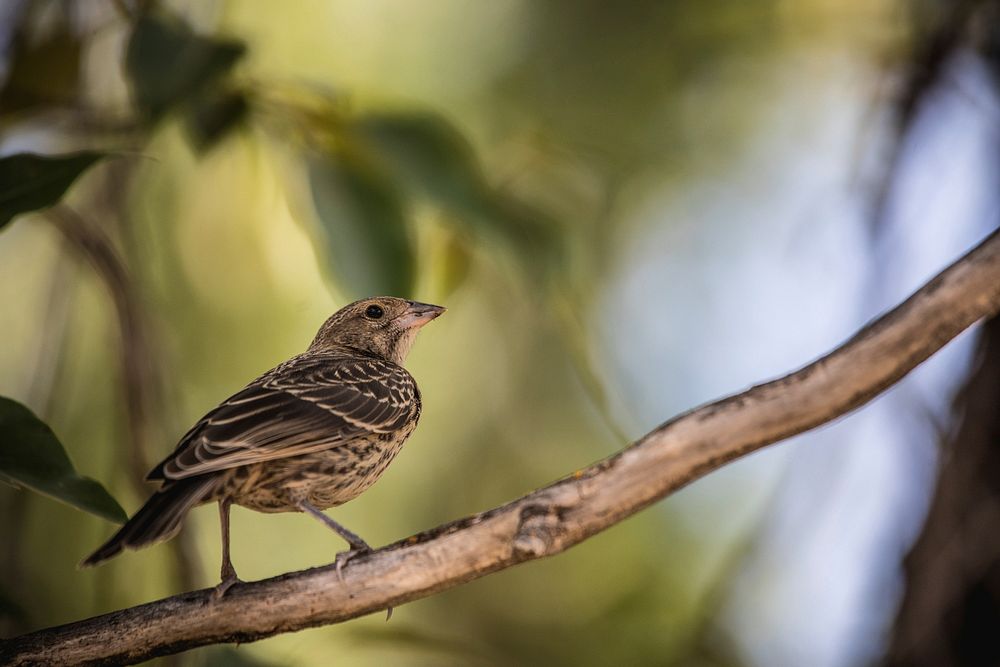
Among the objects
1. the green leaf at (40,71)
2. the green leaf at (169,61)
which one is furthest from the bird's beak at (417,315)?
the green leaf at (40,71)

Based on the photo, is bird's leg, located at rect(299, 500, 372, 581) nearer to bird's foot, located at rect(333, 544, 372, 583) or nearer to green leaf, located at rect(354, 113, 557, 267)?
bird's foot, located at rect(333, 544, 372, 583)

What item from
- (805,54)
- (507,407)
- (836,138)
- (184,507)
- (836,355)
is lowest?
(184,507)

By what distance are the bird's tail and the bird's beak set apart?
108 centimetres

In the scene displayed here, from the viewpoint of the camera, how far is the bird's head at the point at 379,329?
11.7 feet

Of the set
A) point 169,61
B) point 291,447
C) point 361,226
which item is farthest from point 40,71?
point 291,447

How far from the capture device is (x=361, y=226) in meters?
3.31

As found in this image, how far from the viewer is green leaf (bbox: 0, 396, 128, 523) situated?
224 cm

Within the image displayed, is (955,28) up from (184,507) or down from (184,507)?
up

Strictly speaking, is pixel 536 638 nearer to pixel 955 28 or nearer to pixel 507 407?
pixel 507 407

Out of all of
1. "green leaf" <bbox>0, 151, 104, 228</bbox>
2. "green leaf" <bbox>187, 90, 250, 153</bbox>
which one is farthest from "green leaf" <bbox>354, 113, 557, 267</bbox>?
"green leaf" <bbox>0, 151, 104, 228</bbox>

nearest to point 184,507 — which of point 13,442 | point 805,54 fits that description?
point 13,442

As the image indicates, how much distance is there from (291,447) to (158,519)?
45 cm

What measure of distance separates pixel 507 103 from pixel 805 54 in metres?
1.79

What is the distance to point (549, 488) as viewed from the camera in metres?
2.23
